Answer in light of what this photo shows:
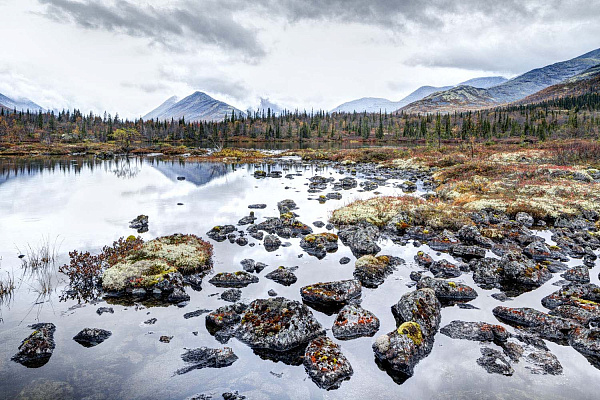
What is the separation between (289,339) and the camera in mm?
10469

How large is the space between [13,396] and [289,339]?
7.46 meters

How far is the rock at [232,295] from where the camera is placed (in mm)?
13422

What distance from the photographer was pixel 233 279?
591 inches

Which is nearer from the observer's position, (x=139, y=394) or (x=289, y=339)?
(x=139, y=394)

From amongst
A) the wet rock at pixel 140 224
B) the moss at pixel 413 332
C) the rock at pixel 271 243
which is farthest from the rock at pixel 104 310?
the wet rock at pixel 140 224

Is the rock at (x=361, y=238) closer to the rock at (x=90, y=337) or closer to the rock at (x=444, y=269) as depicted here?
the rock at (x=444, y=269)

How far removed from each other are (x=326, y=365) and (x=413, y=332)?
10.3ft

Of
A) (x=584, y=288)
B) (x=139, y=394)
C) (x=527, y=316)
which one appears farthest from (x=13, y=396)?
(x=584, y=288)

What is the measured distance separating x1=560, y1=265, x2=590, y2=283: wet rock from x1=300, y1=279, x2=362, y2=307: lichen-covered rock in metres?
10.1

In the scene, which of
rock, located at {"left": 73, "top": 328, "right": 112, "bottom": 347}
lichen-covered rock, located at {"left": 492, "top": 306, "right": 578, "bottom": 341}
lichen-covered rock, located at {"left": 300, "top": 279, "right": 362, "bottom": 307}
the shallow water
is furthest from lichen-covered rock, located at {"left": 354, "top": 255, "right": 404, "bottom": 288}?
rock, located at {"left": 73, "top": 328, "right": 112, "bottom": 347}

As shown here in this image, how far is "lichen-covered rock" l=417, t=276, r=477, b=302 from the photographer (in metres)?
13.4

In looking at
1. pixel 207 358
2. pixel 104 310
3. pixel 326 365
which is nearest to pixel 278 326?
pixel 326 365

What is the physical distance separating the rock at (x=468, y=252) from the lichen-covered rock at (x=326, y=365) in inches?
463

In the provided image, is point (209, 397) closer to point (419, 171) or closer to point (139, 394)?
point (139, 394)
